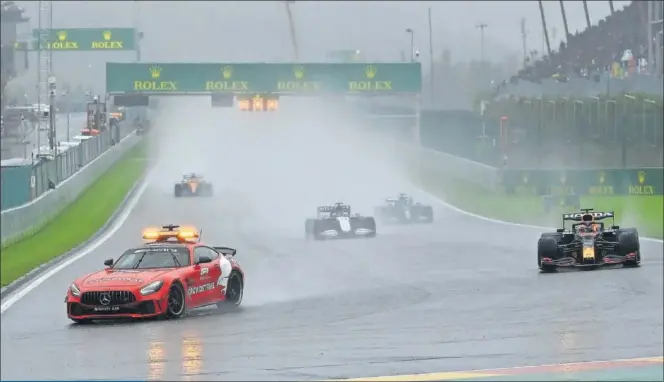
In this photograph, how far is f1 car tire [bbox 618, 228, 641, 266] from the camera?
6.52 meters

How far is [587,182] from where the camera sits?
312 inches

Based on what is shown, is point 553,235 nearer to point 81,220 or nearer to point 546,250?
point 546,250

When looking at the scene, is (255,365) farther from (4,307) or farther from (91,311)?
(91,311)

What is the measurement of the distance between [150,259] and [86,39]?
2469 mm

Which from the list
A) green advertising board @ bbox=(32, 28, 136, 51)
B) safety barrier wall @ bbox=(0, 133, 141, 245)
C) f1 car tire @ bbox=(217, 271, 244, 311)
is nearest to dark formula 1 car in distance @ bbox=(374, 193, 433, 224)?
safety barrier wall @ bbox=(0, 133, 141, 245)

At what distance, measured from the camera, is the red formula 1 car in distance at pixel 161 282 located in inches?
274

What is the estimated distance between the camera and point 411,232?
596 inches

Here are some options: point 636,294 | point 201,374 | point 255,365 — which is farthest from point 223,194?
point 636,294

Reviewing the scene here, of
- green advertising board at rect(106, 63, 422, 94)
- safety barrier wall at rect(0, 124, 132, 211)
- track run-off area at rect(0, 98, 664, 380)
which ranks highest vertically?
green advertising board at rect(106, 63, 422, 94)

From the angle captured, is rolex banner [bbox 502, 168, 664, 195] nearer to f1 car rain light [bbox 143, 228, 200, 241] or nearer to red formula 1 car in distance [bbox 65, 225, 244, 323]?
red formula 1 car in distance [bbox 65, 225, 244, 323]

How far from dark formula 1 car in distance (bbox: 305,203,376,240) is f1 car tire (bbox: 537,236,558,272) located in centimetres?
→ 166

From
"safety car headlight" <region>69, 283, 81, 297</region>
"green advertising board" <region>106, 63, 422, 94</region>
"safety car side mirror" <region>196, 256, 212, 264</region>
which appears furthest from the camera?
"green advertising board" <region>106, 63, 422, 94</region>

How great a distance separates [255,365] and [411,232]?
2727 mm

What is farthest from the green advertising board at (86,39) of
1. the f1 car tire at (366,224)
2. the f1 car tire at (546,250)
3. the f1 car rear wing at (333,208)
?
the f1 car tire at (546,250)
